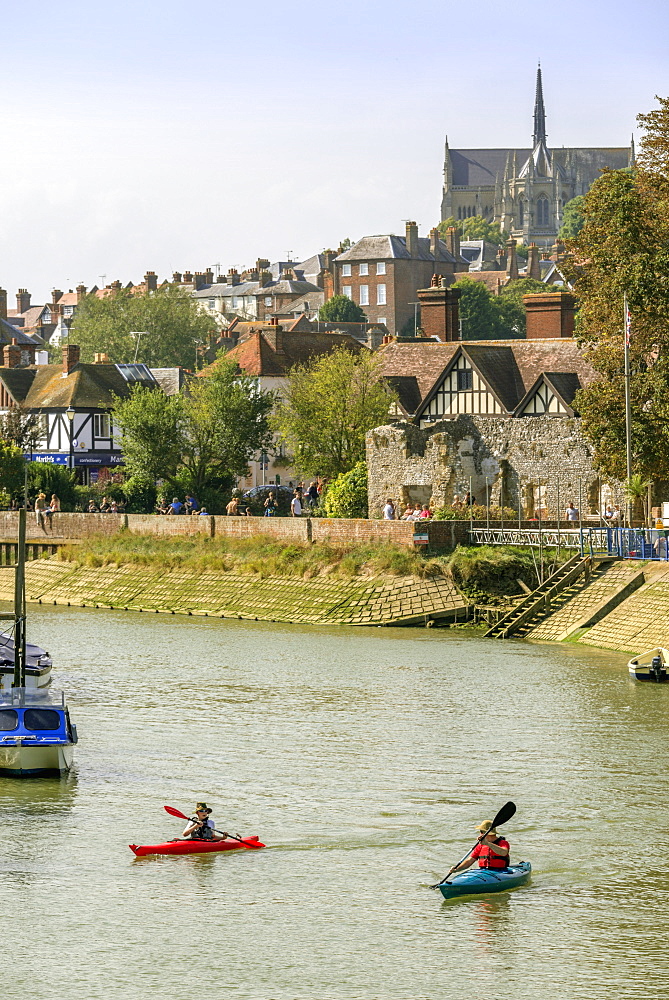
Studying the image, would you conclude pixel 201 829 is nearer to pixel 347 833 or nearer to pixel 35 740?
pixel 347 833

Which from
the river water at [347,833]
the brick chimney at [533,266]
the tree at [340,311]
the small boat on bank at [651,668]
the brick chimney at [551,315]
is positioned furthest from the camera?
the brick chimney at [533,266]

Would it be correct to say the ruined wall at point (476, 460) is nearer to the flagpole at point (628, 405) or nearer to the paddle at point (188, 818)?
the flagpole at point (628, 405)

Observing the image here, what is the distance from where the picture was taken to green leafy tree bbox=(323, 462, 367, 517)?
208 feet

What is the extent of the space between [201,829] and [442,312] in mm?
55471

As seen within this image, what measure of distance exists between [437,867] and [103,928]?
5254 millimetres

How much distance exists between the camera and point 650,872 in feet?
77.9

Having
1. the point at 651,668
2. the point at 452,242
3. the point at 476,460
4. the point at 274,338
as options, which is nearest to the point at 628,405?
the point at 651,668

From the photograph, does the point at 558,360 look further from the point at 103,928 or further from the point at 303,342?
the point at 103,928

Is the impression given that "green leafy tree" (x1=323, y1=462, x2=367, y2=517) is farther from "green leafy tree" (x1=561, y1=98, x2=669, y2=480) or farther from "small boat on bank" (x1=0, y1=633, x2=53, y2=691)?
"small boat on bank" (x1=0, y1=633, x2=53, y2=691)

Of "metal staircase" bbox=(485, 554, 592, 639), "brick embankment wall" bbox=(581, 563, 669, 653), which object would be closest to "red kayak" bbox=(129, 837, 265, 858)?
"brick embankment wall" bbox=(581, 563, 669, 653)

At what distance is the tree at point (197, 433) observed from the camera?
7162 cm

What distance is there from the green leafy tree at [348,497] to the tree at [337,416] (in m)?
3.85

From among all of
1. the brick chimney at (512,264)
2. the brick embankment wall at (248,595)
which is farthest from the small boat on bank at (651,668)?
the brick chimney at (512,264)

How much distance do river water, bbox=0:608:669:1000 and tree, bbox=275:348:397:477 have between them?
1049 inches
